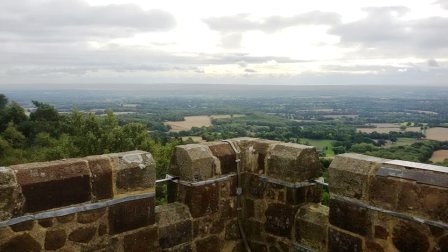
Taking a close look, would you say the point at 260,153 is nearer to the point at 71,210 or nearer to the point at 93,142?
the point at 71,210

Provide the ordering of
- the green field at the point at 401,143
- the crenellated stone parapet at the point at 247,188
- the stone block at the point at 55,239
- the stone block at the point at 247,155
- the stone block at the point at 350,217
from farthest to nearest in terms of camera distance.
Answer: the green field at the point at 401,143
the stone block at the point at 247,155
the crenellated stone parapet at the point at 247,188
the stone block at the point at 350,217
the stone block at the point at 55,239

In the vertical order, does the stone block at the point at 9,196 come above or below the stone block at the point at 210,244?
above

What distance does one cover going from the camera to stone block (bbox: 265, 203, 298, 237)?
4154mm

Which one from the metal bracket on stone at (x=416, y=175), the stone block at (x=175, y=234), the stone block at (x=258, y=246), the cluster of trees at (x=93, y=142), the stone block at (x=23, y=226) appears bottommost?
the cluster of trees at (x=93, y=142)

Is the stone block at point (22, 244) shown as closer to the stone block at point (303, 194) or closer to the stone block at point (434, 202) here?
the stone block at point (303, 194)

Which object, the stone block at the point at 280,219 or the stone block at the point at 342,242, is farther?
the stone block at the point at 280,219

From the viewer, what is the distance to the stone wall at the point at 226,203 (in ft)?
9.64

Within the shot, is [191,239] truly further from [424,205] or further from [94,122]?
[94,122]

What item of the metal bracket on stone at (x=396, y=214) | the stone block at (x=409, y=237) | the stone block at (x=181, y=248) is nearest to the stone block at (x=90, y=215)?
the stone block at (x=181, y=248)

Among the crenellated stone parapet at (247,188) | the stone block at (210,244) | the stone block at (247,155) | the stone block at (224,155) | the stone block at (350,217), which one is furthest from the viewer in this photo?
the stone block at (247,155)

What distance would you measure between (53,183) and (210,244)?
6.36ft

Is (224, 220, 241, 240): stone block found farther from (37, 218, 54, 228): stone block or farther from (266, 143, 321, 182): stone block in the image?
(37, 218, 54, 228): stone block

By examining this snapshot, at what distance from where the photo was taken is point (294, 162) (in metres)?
4.01

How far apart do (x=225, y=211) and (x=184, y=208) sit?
0.57 meters
